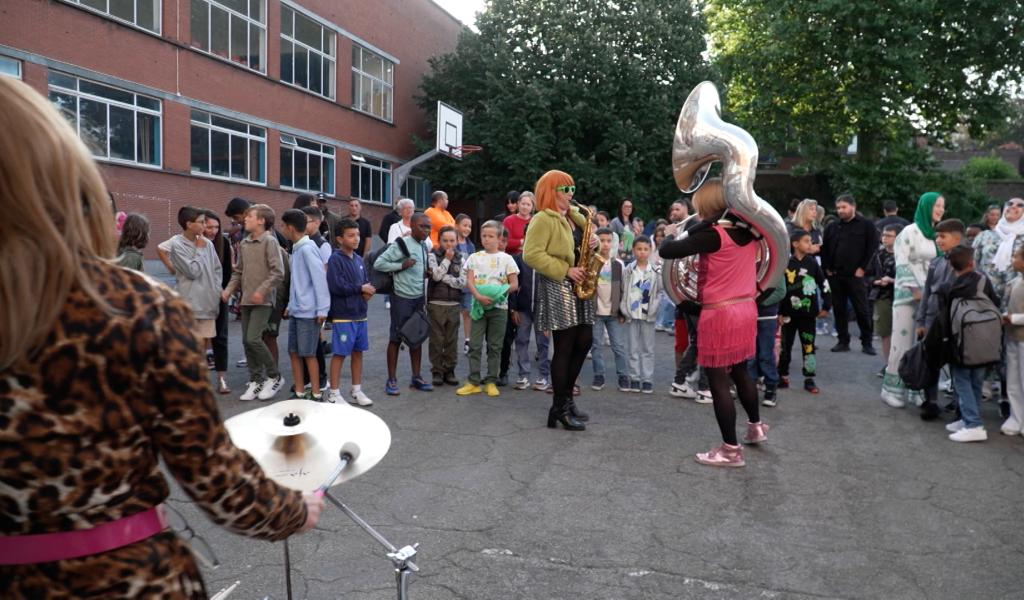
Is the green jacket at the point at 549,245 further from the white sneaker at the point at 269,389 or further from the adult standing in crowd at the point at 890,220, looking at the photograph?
the adult standing in crowd at the point at 890,220

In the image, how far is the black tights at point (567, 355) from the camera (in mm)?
6219

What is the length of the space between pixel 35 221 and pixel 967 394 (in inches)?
272

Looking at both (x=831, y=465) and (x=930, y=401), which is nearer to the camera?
(x=831, y=465)

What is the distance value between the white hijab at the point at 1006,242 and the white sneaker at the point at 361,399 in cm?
626

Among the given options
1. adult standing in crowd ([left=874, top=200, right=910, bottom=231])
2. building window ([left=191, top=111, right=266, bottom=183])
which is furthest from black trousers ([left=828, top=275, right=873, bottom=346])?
building window ([left=191, top=111, right=266, bottom=183])

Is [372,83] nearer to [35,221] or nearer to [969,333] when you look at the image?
[969,333]

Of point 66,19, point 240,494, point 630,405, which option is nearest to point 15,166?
point 240,494

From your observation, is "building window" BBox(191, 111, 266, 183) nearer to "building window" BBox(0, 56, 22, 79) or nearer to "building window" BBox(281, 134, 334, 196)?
"building window" BBox(281, 134, 334, 196)

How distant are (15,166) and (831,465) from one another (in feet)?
18.3

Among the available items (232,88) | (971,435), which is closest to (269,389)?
(971,435)

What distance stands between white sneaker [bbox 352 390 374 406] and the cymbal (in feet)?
17.1

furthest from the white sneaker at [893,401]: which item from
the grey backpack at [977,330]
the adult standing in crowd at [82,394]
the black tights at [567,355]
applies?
the adult standing in crowd at [82,394]

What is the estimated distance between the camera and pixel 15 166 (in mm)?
1325

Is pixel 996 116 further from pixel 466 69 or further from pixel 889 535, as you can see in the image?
pixel 889 535
